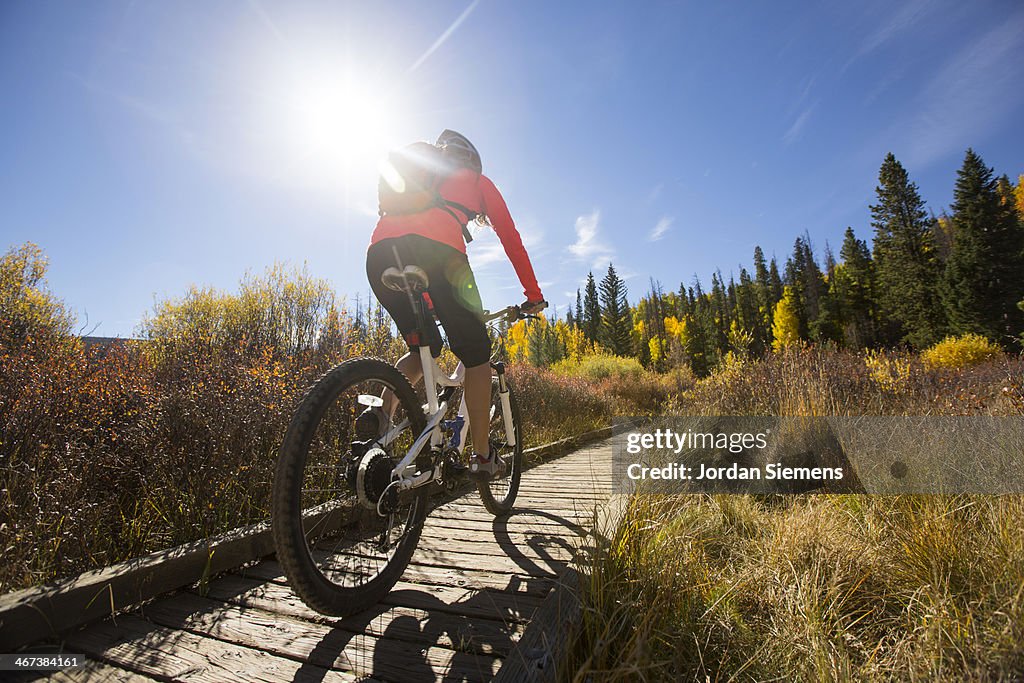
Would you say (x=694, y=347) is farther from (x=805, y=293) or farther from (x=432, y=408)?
(x=432, y=408)

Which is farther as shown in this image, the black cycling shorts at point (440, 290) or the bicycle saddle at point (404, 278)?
the black cycling shorts at point (440, 290)

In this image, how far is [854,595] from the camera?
223cm

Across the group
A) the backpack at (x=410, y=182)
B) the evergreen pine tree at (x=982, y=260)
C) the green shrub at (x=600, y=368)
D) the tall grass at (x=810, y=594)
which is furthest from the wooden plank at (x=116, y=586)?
the evergreen pine tree at (x=982, y=260)

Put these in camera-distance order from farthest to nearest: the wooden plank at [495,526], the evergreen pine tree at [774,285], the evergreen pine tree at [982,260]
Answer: the evergreen pine tree at [774,285] < the evergreen pine tree at [982,260] < the wooden plank at [495,526]

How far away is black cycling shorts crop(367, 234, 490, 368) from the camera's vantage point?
6.81ft

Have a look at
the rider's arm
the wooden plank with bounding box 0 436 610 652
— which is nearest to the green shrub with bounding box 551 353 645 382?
the rider's arm

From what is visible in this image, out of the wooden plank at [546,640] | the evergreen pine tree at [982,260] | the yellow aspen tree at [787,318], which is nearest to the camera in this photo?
the wooden plank at [546,640]

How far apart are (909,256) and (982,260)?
5.66m

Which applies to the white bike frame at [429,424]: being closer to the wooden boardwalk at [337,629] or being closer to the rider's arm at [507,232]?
the rider's arm at [507,232]

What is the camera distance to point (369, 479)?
169 cm

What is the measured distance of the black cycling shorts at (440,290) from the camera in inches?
81.7

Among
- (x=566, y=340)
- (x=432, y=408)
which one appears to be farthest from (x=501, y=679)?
(x=566, y=340)

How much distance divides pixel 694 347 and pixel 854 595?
63261 mm

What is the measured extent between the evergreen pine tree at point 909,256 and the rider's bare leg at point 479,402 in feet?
142
